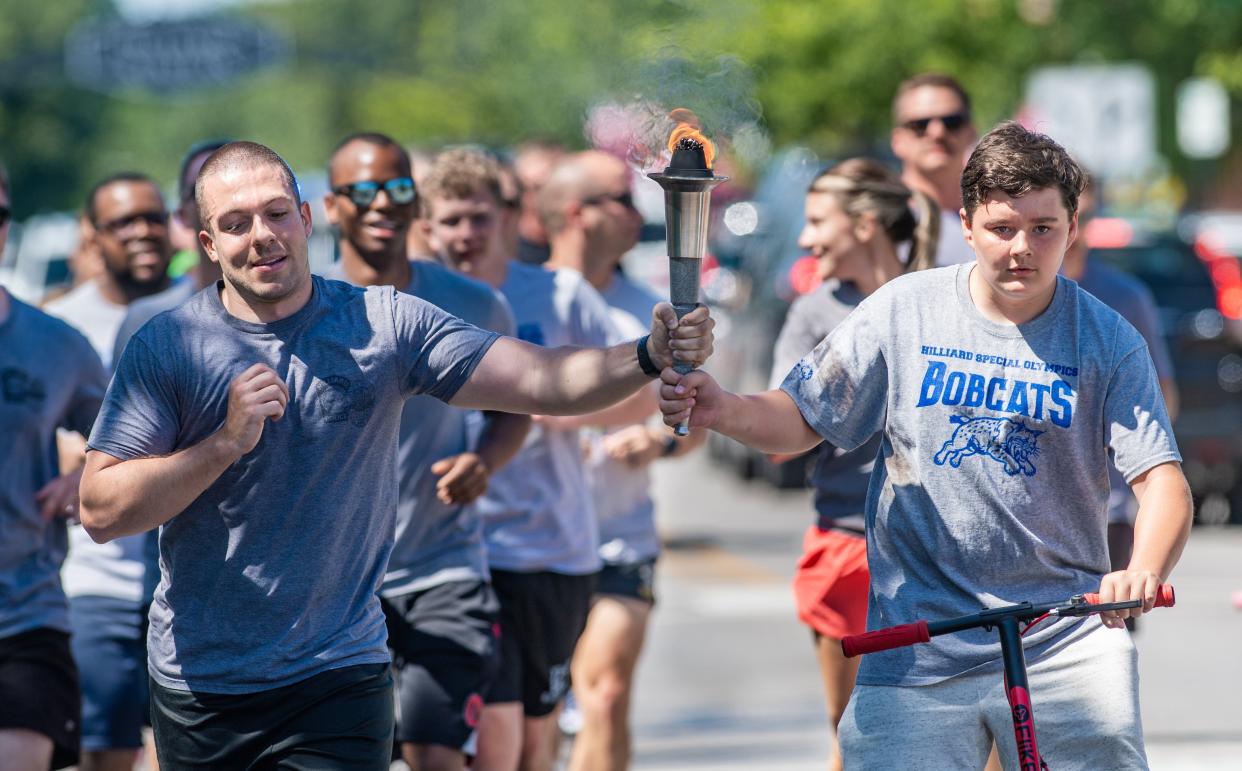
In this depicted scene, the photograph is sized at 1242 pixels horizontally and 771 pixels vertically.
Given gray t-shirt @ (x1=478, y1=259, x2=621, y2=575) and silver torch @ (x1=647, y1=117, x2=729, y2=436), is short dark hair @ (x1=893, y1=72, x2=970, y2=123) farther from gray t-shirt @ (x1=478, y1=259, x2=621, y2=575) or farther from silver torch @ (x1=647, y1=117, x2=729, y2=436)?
silver torch @ (x1=647, y1=117, x2=729, y2=436)

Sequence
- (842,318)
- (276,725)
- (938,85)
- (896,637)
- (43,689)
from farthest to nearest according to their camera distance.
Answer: (938,85)
(842,318)
(43,689)
(276,725)
(896,637)

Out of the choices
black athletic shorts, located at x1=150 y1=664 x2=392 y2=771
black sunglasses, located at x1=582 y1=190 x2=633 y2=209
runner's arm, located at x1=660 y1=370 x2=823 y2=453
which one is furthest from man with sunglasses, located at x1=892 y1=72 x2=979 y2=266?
black athletic shorts, located at x1=150 y1=664 x2=392 y2=771

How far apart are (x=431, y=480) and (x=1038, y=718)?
2206 millimetres

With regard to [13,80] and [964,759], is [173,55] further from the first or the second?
[964,759]

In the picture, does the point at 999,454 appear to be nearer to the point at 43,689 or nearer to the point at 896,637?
the point at 896,637

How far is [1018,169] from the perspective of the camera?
4.41m

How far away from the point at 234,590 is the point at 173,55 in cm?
3523

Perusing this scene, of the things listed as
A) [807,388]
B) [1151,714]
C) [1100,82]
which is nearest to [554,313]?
[807,388]

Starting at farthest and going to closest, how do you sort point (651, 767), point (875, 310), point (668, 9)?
1. point (651, 767)
2. point (668, 9)
3. point (875, 310)

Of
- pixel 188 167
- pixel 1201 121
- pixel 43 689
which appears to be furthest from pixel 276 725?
pixel 1201 121

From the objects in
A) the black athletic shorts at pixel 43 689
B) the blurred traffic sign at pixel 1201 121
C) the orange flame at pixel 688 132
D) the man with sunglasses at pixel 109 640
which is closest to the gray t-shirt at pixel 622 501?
the man with sunglasses at pixel 109 640

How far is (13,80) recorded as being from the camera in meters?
49.6

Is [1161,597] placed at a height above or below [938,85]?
below

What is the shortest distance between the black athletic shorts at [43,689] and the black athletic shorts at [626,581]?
85.8 inches
